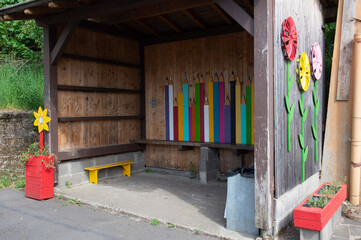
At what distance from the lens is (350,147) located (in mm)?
5348

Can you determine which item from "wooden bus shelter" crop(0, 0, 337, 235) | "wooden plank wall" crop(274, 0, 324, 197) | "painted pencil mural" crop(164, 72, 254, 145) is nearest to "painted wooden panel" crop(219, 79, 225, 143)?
"painted pencil mural" crop(164, 72, 254, 145)

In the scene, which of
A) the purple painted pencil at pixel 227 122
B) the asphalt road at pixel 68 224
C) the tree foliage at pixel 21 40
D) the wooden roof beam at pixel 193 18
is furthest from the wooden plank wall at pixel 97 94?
the tree foliage at pixel 21 40

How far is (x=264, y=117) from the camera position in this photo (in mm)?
3730

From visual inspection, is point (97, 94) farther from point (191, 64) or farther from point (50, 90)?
point (191, 64)

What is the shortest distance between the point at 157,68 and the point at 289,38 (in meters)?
4.30

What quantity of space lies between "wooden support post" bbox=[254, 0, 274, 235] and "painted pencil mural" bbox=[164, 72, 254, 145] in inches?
105

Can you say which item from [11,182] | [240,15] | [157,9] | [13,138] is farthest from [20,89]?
[240,15]

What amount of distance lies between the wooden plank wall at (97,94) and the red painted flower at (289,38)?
4353 millimetres

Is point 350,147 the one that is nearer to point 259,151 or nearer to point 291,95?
point 291,95

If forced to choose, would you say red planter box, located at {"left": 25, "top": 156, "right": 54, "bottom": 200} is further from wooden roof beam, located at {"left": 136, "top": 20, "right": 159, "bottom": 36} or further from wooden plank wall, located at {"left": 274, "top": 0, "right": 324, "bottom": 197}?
wooden plank wall, located at {"left": 274, "top": 0, "right": 324, "bottom": 197}

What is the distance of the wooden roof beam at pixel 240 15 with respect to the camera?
3.84m

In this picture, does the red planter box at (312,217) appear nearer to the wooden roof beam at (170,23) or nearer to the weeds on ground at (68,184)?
the weeds on ground at (68,184)

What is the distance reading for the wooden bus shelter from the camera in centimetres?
380

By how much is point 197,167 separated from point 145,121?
1.85 meters
